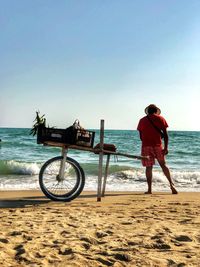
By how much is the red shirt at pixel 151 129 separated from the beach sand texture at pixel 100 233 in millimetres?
1527

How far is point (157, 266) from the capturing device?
3809 mm

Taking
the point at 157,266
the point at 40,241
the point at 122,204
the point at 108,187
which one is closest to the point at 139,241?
the point at 157,266

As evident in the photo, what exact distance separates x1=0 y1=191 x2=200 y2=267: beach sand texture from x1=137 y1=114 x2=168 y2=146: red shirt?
1527 millimetres

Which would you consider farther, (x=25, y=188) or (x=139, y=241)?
(x=25, y=188)

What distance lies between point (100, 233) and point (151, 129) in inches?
163

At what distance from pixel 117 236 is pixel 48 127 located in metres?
3.28

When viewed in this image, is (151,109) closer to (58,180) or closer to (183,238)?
(58,180)

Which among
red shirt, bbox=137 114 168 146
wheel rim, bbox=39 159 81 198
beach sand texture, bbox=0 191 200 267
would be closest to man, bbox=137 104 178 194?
red shirt, bbox=137 114 168 146

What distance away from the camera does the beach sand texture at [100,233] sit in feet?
13.1

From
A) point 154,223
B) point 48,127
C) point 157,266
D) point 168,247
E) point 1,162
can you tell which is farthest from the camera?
point 1,162

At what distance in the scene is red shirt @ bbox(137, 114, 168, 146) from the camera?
8648mm

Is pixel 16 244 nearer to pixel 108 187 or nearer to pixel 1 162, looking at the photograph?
pixel 108 187

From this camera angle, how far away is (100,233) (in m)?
4.95

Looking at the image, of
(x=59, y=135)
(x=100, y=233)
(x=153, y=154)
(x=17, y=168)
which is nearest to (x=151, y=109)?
(x=153, y=154)
